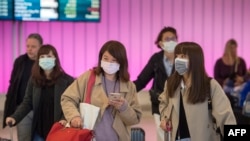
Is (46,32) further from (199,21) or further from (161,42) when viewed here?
(161,42)

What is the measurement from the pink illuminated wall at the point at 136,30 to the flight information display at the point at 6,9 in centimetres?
30

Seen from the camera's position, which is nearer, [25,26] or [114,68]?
[114,68]

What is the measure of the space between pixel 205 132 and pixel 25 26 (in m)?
5.44

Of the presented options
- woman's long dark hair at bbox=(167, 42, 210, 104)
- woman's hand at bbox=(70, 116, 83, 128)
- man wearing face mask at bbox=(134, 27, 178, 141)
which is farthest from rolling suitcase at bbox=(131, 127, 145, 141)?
woman's hand at bbox=(70, 116, 83, 128)

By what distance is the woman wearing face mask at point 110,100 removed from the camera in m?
3.82

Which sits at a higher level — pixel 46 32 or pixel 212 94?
pixel 46 32

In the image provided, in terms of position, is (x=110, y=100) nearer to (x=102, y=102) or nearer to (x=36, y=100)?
(x=102, y=102)

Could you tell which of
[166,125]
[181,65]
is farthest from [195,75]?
[166,125]

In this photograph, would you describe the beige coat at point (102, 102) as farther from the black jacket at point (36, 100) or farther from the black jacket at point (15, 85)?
the black jacket at point (15, 85)

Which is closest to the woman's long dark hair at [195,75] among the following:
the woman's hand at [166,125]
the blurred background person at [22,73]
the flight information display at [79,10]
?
the woman's hand at [166,125]

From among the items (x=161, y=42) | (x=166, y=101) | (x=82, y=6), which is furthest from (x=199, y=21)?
(x=166, y=101)

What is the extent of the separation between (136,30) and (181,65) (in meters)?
5.22

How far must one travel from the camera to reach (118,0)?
29.2ft

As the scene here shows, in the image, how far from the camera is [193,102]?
3.77 metres
